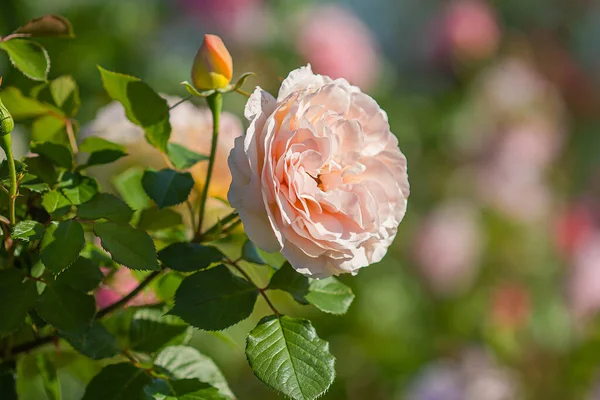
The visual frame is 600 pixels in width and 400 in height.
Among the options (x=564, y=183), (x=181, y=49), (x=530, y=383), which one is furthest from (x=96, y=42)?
(x=564, y=183)

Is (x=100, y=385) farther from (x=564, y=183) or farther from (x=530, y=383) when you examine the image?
(x=564, y=183)

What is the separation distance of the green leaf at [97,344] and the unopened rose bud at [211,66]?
144 millimetres

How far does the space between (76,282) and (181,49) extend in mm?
1450

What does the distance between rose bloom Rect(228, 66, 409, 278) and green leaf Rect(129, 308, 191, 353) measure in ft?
0.36

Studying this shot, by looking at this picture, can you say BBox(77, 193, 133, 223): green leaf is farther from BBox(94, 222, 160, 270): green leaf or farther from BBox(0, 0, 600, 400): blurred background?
BBox(0, 0, 600, 400): blurred background

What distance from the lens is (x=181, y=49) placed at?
1782mm

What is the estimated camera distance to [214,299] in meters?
0.40

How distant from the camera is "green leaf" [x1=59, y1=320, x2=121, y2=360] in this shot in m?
0.42

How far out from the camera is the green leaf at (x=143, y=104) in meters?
0.46

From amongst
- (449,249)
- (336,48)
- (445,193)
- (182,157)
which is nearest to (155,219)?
(182,157)

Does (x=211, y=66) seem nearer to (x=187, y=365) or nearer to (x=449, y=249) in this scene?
(x=187, y=365)

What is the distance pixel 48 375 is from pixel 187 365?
0.28 feet

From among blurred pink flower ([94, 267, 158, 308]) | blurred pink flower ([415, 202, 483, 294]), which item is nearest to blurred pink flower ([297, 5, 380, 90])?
blurred pink flower ([415, 202, 483, 294])

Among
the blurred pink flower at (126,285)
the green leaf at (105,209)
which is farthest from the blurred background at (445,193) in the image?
the green leaf at (105,209)
